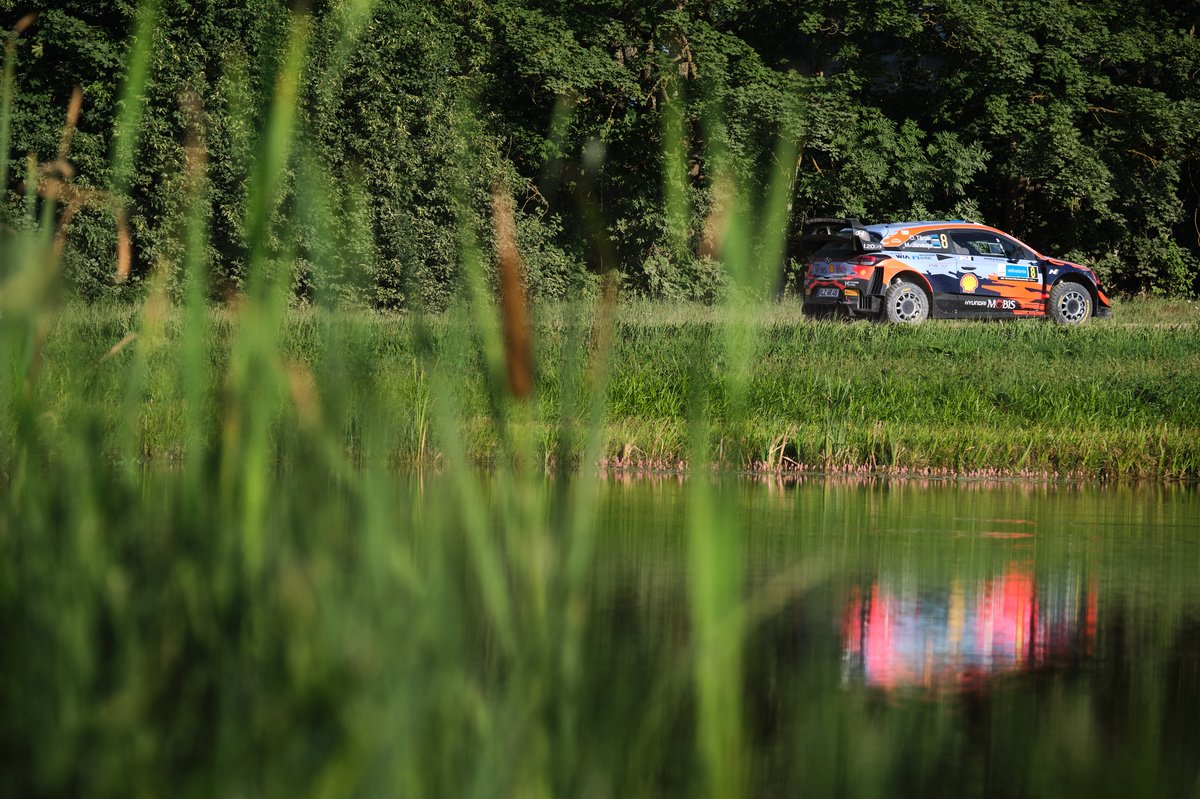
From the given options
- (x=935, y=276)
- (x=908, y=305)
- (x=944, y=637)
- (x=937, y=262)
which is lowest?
(x=944, y=637)

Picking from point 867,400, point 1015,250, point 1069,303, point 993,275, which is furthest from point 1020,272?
point 867,400

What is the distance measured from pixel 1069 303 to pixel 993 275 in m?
1.35

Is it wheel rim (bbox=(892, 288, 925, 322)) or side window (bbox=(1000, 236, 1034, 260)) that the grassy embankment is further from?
side window (bbox=(1000, 236, 1034, 260))

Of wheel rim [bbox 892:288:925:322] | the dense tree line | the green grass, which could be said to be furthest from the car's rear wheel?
the green grass

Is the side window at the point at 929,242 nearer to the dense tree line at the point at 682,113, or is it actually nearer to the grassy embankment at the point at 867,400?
the grassy embankment at the point at 867,400

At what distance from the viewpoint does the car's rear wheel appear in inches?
842

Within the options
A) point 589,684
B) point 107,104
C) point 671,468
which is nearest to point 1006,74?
point 107,104

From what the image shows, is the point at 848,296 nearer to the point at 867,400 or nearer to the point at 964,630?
the point at 867,400

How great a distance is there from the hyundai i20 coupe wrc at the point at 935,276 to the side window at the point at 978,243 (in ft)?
0.04

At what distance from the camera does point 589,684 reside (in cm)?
336

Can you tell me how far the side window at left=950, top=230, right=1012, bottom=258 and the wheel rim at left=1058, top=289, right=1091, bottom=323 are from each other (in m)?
1.10

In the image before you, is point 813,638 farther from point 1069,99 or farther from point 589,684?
point 1069,99

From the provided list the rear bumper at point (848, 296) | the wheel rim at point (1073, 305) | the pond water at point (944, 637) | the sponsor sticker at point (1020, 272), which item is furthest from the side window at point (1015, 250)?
the pond water at point (944, 637)

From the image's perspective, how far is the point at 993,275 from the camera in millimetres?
20703
